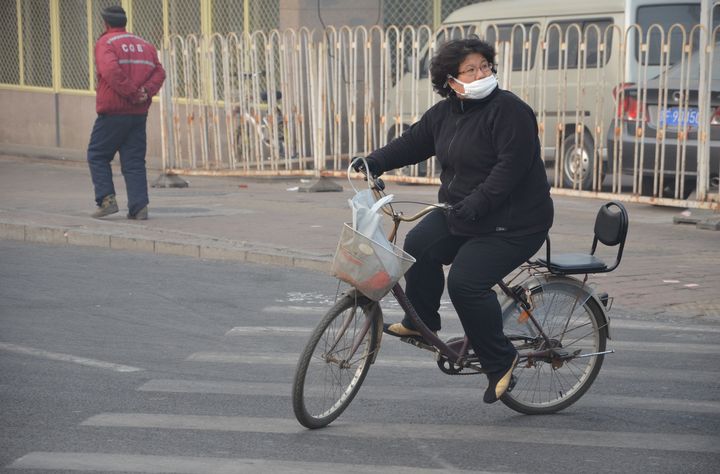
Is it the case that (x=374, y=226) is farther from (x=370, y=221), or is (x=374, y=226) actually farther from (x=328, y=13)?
(x=328, y=13)

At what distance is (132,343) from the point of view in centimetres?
721

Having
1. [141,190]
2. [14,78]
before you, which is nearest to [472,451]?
[141,190]

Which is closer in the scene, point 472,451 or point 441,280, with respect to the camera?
point 472,451

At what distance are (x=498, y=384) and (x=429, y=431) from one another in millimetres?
358

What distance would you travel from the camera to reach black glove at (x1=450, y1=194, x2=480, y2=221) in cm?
529

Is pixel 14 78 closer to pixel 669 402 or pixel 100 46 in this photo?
pixel 100 46

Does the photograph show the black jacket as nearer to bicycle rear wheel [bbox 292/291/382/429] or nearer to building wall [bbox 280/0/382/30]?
bicycle rear wheel [bbox 292/291/382/429]

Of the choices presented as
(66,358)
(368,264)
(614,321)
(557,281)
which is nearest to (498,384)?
(557,281)

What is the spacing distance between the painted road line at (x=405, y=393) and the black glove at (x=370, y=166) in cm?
109

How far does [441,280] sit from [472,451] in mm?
789

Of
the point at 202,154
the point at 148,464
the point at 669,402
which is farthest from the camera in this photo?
the point at 202,154

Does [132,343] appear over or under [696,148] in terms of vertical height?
under

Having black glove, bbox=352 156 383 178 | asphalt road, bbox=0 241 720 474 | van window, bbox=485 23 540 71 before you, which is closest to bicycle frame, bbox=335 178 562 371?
black glove, bbox=352 156 383 178

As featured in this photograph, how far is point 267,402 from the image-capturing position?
5.93 metres
